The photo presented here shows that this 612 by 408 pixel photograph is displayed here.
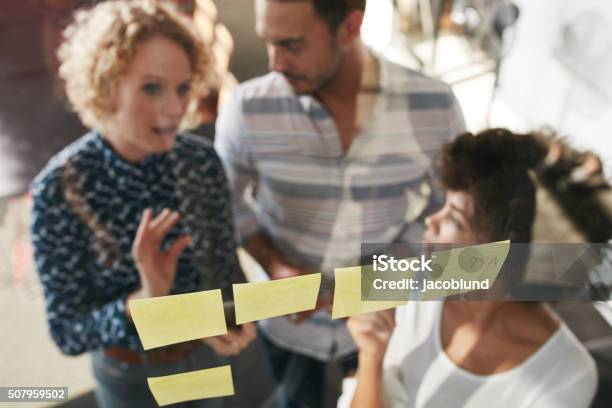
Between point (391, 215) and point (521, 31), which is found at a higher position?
point (521, 31)

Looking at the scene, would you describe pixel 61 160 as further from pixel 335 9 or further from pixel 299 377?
pixel 299 377

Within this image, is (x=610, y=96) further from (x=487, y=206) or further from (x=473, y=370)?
(x=473, y=370)

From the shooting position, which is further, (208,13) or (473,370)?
(473,370)

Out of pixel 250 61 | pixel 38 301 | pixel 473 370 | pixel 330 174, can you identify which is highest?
pixel 250 61

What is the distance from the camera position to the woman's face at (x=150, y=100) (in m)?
0.53

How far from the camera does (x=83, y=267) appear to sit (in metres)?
0.59

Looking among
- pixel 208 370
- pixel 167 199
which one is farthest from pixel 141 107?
pixel 208 370

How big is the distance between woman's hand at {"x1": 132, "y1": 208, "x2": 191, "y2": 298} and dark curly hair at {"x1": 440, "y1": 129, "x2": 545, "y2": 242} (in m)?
0.30

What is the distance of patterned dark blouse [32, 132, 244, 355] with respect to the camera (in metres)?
0.55

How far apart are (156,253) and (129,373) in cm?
18

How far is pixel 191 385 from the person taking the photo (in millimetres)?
710

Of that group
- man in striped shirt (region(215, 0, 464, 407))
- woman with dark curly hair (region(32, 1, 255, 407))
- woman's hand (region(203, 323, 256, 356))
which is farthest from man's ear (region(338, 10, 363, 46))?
woman's hand (region(203, 323, 256, 356))

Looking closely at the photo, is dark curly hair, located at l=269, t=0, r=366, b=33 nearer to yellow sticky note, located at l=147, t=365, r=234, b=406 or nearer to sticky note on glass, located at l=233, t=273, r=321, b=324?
sticky note on glass, located at l=233, t=273, r=321, b=324

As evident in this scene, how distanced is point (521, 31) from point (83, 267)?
53 cm
